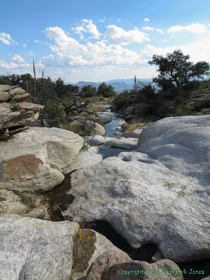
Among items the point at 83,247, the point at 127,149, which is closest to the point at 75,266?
the point at 83,247

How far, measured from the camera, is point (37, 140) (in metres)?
7.27

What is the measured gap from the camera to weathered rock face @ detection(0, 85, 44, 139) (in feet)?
19.8

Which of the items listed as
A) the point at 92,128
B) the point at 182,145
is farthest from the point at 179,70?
the point at 182,145

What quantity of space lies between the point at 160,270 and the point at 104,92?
43056 millimetres

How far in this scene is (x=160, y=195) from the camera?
18.2ft

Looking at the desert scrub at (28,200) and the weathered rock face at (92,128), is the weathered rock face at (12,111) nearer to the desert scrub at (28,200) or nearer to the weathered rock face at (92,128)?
the desert scrub at (28,200)

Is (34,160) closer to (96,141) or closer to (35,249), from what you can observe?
(35,249)

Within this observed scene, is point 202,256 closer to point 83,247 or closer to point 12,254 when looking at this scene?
point 83,247

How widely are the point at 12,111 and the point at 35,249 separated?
4.42 m

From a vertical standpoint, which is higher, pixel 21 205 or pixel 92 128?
pixel 92 128

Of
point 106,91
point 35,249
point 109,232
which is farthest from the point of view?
point 106,91

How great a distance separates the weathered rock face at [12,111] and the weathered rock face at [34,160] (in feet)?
2.00

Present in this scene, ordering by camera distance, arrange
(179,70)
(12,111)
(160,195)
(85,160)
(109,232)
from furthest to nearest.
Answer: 1. (179,70)
2. (85,160)
3. (12,111)
4. (160,195)
5. (109,232)

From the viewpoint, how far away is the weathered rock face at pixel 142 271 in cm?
258
